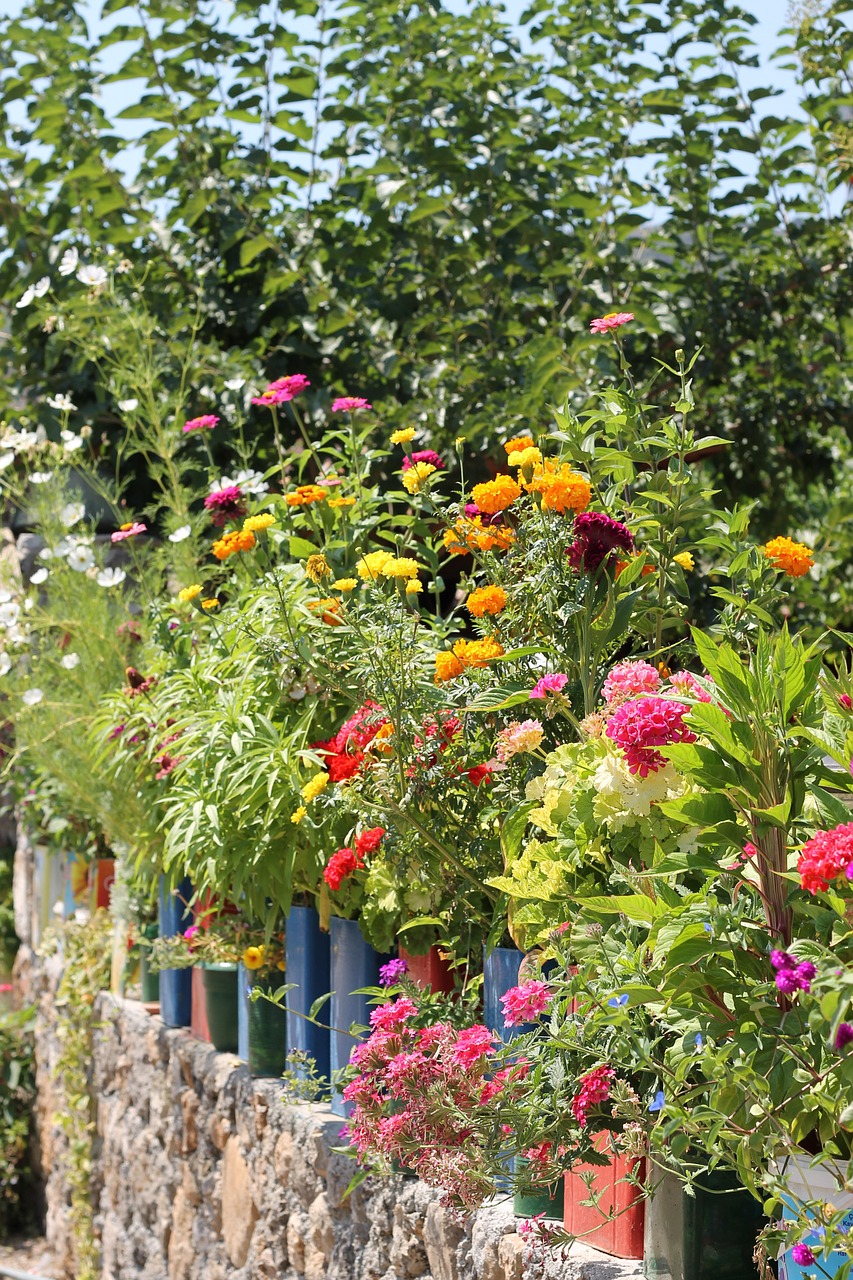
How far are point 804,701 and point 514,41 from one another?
3365mm

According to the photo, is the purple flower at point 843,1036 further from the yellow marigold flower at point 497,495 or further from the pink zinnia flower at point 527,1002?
the yellow marigold flower at point 497,495

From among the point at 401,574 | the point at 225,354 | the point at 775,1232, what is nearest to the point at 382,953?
the point at 401,574

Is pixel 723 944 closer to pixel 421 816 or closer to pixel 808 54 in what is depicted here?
pixel 421 816

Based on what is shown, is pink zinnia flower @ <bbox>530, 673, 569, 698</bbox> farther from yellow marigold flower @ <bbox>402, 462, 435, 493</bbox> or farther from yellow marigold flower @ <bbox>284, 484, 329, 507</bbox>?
yellow marigold flower @ <bbox>284, 484, 329, 507</bbox>

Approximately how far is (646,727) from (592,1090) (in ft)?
1.35

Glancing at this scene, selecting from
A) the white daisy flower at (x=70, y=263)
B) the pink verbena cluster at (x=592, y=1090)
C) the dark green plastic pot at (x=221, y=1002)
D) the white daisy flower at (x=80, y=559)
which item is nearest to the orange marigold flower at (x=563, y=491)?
the pink verbena cluster at (x=592, y=1090)

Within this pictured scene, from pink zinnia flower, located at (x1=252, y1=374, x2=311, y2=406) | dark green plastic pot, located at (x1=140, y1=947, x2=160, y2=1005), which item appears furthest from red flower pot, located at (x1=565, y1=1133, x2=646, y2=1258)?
dark green plastic pot, located at (x1=140, y1=947, x2=160, y2=1005)

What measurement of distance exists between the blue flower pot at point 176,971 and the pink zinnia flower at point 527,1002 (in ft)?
6.19

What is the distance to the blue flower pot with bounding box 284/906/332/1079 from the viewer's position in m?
2.48

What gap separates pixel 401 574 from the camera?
77.5 inches

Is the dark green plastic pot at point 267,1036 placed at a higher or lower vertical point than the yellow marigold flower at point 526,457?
lower

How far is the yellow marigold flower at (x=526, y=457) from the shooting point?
1902 mm

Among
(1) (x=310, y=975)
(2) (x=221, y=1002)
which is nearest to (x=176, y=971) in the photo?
(2) (x=221, y=1002)

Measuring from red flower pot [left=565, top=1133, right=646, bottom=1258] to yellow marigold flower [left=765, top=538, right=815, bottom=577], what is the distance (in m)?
0.81
